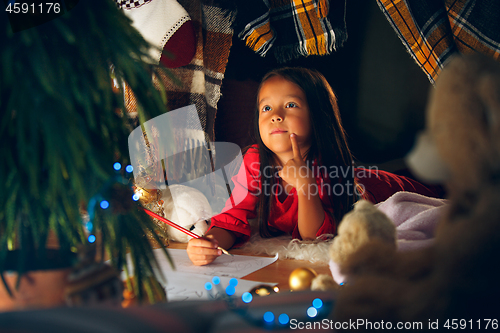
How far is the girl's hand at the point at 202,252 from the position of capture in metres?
0.54

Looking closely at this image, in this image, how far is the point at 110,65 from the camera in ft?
0.79

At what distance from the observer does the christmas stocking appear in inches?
29.9

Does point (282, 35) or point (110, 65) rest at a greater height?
point (282, 35)

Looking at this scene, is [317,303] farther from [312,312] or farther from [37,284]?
[37,284]

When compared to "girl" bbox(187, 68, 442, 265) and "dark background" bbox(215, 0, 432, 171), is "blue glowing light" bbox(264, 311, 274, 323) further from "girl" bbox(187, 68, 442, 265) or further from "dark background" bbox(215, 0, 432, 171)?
"dark background" bbox(215, 0, 432, 171)

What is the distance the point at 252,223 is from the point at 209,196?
14 cm

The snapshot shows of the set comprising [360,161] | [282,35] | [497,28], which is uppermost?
[282,35]

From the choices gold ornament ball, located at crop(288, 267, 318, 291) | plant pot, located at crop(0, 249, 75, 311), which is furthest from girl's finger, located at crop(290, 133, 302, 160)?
plant pot, located at crop(0, 249, 75, 311)

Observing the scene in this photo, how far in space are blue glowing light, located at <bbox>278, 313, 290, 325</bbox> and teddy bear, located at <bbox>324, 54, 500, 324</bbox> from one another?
0.09 feet

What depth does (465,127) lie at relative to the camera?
0.12 m

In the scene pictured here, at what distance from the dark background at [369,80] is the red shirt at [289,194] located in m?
0.05

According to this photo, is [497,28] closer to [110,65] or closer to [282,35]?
[282,35]

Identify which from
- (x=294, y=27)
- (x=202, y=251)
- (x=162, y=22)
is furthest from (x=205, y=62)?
(x=202, y=251)

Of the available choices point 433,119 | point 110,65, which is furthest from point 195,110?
point 433,119
